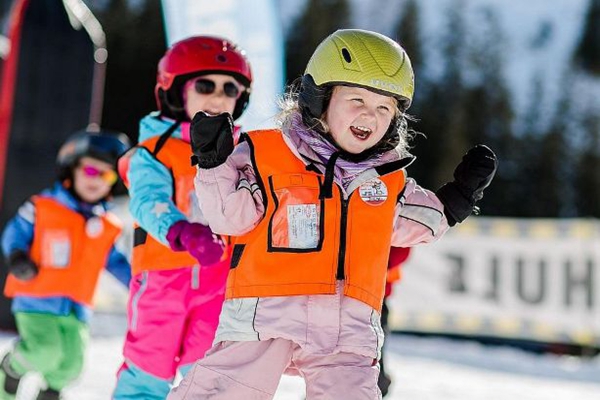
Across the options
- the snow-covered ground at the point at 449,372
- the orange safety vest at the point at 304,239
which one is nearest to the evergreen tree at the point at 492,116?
the snow-covered ground at the point at 449,372

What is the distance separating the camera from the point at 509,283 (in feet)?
32.9

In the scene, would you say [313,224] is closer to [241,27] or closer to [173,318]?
[173,318]

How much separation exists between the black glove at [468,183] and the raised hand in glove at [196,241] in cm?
74

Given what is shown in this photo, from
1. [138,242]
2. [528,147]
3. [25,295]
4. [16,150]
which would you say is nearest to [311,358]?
[138,242]

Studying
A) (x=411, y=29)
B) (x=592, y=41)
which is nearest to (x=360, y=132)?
(x=411, y=29)

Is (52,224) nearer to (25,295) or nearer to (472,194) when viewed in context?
(25,295)

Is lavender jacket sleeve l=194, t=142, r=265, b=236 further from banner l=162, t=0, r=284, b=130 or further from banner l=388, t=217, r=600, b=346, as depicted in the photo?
banner l=388, t=217, r=600, b=346

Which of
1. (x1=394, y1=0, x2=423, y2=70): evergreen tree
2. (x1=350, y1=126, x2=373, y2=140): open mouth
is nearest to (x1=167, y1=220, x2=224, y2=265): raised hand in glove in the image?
(x1=350, y1=126, x2=373, y2=140): open mouth

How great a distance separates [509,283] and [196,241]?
730cm

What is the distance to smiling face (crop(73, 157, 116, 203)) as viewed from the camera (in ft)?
18.0

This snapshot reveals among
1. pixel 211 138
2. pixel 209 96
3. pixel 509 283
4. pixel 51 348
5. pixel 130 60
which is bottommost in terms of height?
pixel 509 283

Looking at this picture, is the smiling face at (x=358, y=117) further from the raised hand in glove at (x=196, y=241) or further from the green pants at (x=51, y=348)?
the green pants at (x=51, y=348)

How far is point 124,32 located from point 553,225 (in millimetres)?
24236

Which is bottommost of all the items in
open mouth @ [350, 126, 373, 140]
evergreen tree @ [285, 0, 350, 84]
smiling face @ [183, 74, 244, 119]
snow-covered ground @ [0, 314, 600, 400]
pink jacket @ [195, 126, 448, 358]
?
snow-covered ground @ [0, 314, 600, 400]
